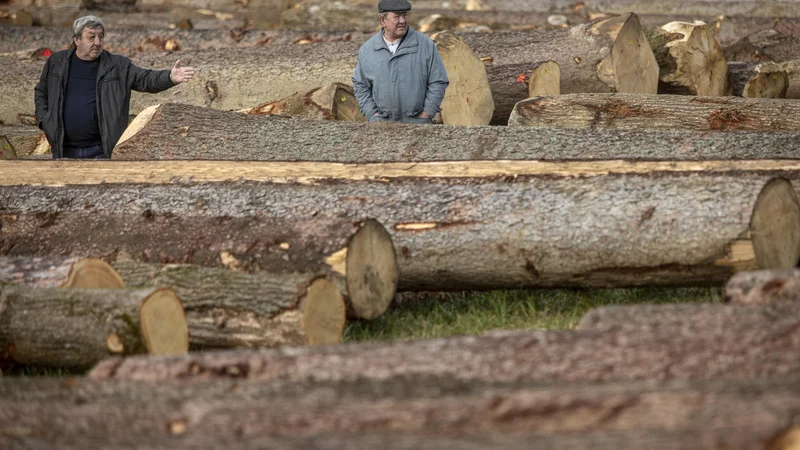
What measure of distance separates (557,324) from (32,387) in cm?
276

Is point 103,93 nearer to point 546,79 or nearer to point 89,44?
point 89,44

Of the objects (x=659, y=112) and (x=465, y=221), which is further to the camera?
(x=659, y=112)

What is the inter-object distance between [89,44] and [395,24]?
2.33 meters

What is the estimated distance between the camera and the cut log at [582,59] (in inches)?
357

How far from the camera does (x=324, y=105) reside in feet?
28.9

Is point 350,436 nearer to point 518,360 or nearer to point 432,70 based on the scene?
point 518,360

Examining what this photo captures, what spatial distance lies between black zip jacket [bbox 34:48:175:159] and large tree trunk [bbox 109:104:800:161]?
2.09 feet

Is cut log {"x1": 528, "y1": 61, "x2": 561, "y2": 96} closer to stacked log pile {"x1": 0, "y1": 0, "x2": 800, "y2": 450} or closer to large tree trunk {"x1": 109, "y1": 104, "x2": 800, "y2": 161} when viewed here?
stacked log pile {"x1": 0, "y1": 0, "x2": 800, "y2": 450}

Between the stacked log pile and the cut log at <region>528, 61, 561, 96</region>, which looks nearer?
the stacked log pile

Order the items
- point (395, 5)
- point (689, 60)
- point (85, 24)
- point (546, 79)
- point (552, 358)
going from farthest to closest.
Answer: point (689, 60), point (546, 79), point (85, 24), point (395, 5), point (552, 358)

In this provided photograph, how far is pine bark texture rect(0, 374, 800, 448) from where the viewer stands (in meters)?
3.39

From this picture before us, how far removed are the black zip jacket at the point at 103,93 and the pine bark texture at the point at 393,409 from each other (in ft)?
14.6

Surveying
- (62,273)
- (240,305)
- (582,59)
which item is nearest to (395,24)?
(582,59)

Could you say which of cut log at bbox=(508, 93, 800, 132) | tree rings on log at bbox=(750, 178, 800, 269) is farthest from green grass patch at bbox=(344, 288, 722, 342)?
cut log at bbox=(508, 93, 800, 132)
